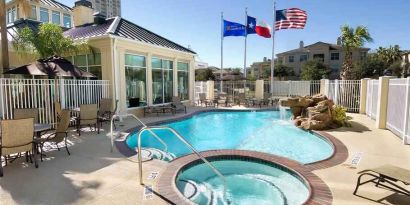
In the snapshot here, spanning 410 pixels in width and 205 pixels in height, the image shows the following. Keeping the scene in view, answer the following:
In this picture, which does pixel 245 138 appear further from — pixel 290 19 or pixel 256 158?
pixel 290 19

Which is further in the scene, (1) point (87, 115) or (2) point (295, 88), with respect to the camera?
(2) point (295, 88)

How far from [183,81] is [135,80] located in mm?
4978

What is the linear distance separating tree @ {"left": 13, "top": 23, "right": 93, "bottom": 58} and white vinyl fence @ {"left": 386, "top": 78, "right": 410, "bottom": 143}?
43.7ft

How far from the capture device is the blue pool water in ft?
24.8

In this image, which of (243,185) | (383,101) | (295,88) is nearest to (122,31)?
(243,185)

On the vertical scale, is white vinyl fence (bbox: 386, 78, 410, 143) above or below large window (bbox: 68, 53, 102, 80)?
below

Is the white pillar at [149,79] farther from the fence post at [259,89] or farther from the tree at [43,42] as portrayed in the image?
the fence post at [259,89]

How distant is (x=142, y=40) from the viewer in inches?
523

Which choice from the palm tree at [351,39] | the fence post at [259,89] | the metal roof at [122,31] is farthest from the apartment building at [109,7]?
the palm tree at [351,39]

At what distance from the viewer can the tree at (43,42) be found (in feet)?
34.7

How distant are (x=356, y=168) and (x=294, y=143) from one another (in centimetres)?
334

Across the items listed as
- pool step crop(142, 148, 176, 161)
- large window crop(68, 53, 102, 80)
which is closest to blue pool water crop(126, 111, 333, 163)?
pool step crop(142, 148, 176, 161)

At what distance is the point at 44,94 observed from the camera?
30.3 feet

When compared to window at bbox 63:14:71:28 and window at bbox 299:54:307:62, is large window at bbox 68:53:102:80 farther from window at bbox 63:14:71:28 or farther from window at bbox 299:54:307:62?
window at bbox 299:54:307:62
